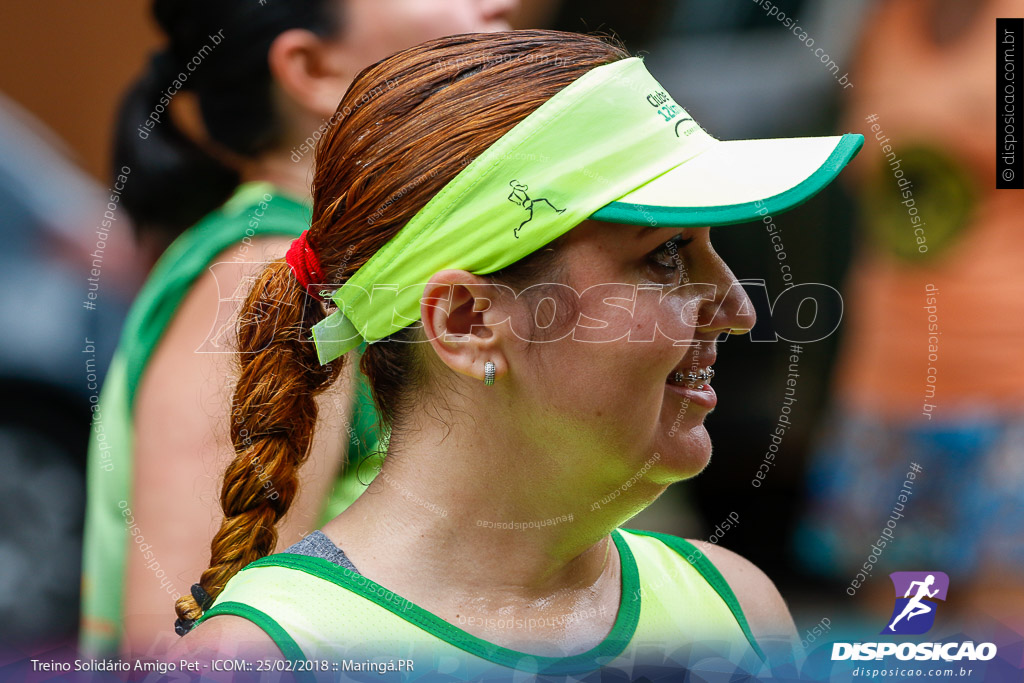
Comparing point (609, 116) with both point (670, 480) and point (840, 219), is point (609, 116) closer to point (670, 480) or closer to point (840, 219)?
point (670, 480)

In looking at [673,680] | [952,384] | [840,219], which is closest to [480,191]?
[673,680]

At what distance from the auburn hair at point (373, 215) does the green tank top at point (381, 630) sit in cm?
15

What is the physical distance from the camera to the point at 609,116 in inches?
35.8

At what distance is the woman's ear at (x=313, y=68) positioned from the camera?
151cm

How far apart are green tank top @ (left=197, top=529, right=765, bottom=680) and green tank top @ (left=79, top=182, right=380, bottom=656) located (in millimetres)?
406

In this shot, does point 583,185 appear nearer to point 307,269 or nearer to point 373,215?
A: point 373,215

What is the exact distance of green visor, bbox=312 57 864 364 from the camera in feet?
2.87

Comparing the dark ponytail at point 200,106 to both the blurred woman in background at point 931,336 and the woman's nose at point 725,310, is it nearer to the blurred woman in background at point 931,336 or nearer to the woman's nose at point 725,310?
the woman's nose at point 725,310

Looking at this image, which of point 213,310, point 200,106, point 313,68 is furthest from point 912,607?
point 200,106

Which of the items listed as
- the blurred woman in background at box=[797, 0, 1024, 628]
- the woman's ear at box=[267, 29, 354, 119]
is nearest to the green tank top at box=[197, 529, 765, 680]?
the woman's ear at box=[267, 29, 354, 119]

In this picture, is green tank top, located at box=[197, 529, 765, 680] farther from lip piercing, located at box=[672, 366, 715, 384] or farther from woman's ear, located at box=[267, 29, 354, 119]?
woman's ear, located at box=[267, 29, 354, 119]

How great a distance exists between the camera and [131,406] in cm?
143

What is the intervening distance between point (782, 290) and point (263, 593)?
1.57 meters

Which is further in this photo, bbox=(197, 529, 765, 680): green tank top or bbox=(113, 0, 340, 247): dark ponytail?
bbox=(113, 0, 340, 247): dark ponytail
